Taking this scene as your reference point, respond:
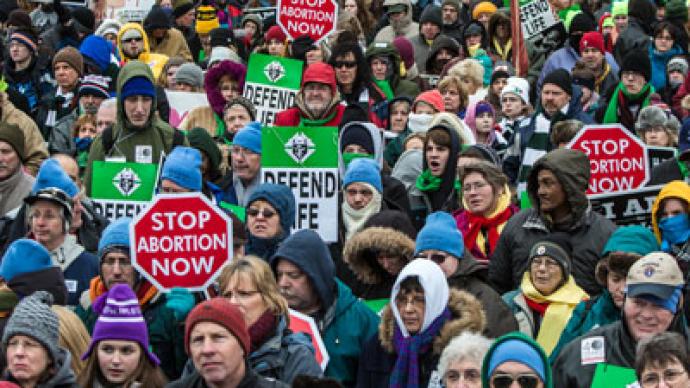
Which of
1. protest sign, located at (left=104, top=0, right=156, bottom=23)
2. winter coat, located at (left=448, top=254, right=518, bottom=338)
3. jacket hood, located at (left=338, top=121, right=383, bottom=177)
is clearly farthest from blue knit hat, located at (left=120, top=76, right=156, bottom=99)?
protest sign, located at (left=104, top=0, right=156, bottom=23)

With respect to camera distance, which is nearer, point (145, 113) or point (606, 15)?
point (145, 113)

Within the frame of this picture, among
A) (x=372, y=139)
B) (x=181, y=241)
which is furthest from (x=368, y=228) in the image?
(x=372, y=139)

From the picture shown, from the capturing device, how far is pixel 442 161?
14.6 m

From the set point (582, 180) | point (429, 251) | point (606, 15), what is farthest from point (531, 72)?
point (429, 251)

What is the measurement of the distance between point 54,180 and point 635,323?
13.5ft

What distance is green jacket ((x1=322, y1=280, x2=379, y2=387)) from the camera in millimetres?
11000

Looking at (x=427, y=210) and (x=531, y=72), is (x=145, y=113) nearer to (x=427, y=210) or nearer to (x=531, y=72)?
(x=427, y=210)

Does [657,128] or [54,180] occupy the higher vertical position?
[657,128]

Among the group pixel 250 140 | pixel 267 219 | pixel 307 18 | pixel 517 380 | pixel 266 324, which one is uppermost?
pixel 307 18

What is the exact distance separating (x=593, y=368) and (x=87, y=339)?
250 centimetres

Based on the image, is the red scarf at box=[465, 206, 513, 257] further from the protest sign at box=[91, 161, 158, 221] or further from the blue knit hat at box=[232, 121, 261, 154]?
the protest sign at box=[91, 161, 158, 221]

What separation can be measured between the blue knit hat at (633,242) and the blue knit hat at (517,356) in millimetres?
1871

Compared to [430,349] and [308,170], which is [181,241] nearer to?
[430,349]

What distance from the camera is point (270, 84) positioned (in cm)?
1747
